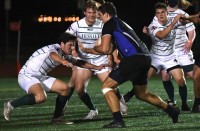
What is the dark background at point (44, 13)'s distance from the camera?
3747cm

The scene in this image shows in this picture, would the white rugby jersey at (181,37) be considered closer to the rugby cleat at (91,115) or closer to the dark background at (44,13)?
the rugby cleat at (91,115)

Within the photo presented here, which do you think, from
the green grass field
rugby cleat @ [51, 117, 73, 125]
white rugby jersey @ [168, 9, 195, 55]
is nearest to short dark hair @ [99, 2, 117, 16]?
the green grass field

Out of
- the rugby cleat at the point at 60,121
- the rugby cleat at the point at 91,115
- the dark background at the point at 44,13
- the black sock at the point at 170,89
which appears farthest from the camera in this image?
the dark background at the point at 44,13

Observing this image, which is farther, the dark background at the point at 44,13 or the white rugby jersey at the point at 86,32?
the dark background at the point at 44,13

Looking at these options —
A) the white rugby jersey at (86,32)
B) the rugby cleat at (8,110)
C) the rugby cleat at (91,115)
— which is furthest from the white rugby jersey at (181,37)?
the rugby cleat at (8,110)

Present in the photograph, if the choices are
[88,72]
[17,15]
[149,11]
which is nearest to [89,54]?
[88,72]

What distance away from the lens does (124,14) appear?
133 ft

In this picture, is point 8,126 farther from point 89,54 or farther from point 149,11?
point 149,11

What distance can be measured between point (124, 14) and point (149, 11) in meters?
1.56

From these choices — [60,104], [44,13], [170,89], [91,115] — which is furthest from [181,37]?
[44,13]

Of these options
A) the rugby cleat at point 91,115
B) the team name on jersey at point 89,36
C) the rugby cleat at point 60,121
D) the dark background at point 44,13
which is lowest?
the dark background at point 44,13

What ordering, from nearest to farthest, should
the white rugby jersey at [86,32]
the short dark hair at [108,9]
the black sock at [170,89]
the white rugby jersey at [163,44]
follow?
the short dark hair at [108,9]
the white rugby jersey at [86,32]
the white rugby jersey at [163,44]
the black sock at [170,89]

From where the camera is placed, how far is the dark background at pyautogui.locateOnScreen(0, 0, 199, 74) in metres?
37.5

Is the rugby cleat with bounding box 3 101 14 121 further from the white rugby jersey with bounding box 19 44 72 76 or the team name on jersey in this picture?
the team name on jersey
